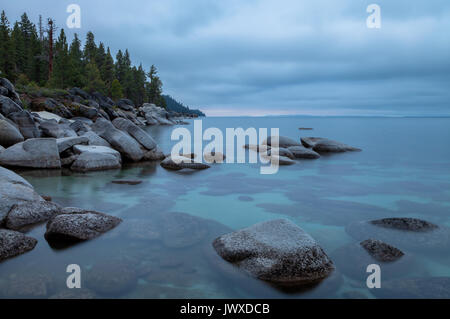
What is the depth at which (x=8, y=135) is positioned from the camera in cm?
1316

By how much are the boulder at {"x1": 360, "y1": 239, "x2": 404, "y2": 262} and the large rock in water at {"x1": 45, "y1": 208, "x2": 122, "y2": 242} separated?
5298 millimetres

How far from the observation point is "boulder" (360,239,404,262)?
18.2 ft

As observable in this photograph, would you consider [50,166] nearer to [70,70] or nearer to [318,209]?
[318,209]

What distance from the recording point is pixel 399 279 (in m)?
4.90

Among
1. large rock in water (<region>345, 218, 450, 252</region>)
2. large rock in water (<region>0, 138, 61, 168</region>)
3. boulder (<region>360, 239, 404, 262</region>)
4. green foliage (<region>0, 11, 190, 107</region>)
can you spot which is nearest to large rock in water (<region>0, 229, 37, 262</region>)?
boulder (<region>360, 239, 404, 262</region>)

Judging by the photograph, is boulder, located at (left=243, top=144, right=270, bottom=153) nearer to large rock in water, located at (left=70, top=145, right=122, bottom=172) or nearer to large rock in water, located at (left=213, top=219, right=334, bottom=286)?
large rock in water, located at (left=70, top=145, right=122, bottom=172)

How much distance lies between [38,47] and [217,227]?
74890 millimetres

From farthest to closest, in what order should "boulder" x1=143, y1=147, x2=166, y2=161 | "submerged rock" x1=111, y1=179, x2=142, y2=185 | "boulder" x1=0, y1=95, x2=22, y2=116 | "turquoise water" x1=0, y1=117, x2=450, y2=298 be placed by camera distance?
"boulder" x1=143, y1=147, x2=166, y2=161 → "boulder" x1=0, y1=95, x2=22, y2=116 → "submerged rock" x1=111, y1=179, x2=142, y2=185 → "turquoise water" x1=0, y1=117, x2=450, y2=298

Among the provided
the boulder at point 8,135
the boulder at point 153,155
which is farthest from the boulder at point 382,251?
the boulder at point 8,135

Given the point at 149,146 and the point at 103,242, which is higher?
the point at 149,146

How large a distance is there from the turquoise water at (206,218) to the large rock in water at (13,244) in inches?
5.8

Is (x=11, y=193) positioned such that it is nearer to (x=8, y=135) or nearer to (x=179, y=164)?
(x=8, y=135)

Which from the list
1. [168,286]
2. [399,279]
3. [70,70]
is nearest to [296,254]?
[399,279]
